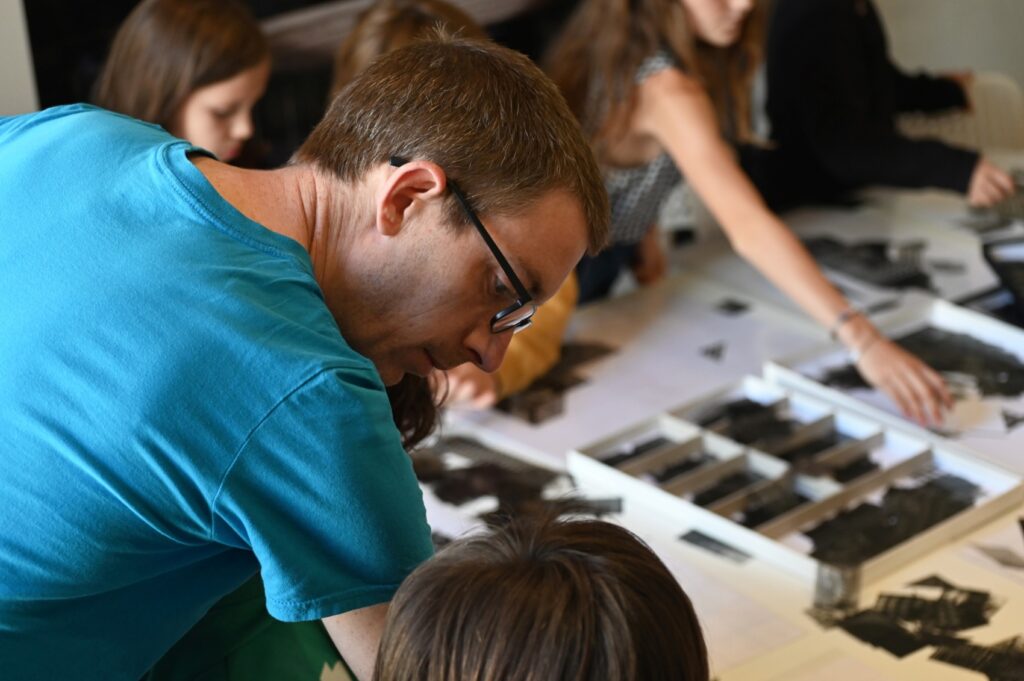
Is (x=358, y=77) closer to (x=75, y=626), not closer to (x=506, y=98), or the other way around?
(x=506, y=98)

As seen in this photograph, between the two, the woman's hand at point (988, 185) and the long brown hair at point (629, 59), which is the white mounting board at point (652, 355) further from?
the woman's hand at point (988, 185)

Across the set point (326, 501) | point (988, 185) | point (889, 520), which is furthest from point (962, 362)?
point (326, 501)

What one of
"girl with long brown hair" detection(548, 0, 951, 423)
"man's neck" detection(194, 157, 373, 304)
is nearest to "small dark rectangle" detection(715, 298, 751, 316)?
"girl with long brown hair" detection(548, 0, 951, 423)

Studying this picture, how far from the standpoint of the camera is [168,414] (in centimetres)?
90

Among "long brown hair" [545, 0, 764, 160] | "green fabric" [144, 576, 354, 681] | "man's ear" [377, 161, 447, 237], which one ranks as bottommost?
"green fabric" [144, 576, 354, 681]

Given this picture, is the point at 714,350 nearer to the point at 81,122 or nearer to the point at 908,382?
the point at 908,382

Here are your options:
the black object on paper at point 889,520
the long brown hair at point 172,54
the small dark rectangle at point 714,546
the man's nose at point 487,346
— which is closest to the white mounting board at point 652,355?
the small dark rectangle at point 714,546

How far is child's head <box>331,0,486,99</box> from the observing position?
2.13 meters

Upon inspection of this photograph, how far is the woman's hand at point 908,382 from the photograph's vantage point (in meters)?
1.78

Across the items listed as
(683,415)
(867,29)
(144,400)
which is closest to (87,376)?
(144,400)

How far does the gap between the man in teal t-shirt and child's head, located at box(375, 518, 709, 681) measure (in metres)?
0.11

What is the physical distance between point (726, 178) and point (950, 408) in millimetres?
533

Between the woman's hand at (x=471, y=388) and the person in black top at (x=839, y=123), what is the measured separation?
1.09 meters

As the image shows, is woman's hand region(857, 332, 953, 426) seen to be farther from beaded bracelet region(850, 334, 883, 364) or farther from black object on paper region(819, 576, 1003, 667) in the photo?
black object on paper region(819, 576, 1003, 667)
